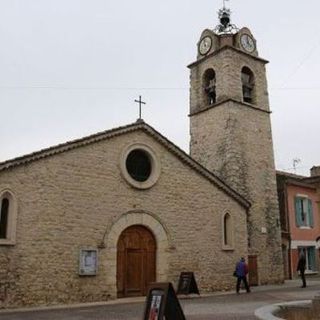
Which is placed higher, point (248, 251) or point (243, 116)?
point (243, 116)

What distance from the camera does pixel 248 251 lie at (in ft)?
67.9

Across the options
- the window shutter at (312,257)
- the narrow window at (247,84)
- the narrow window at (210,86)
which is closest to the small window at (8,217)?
the narrow window at (210,86)

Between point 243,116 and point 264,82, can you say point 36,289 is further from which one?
point 264,82

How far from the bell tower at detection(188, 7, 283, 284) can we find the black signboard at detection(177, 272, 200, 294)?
6061mm

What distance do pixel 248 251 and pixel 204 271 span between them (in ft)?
13.6

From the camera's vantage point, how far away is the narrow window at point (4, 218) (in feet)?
43.2

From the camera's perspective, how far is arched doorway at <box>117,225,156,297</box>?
15312 mm

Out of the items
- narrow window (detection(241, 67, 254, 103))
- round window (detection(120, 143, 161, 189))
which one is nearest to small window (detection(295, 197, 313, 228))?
narrow window (detection(241, 67, 254, 103))

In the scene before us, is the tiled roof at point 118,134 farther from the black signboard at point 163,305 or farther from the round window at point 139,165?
the black signboard at point 163,305

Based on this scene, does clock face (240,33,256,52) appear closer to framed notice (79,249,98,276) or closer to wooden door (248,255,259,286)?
wooden door (248,255,259,286)

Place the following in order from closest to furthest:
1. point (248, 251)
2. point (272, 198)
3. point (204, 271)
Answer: point (204, 271)
point (248, 251)
point (272, 198)

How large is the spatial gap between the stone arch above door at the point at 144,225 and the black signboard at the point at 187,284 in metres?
0.70

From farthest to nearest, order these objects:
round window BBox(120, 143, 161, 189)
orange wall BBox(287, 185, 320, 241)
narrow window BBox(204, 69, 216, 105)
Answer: orange wall BBox(287, 185, 320, 241)
narrow window BBox(204, 69, 216, 105)
round window BBox(120, 143, 161, 189)

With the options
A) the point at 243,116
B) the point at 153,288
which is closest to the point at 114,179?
the point at 153,288
